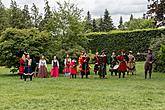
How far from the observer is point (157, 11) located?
1037 inches

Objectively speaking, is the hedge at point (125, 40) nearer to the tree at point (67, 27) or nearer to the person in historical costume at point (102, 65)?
the tree at point (67, 27)

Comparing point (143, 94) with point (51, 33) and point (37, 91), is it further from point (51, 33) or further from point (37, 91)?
point (51, 33)

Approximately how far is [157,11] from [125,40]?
679 inches

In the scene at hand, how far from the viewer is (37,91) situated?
1616 cm

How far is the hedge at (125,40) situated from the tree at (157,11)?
42.9ft

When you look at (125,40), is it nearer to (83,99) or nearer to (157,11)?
(157,11)

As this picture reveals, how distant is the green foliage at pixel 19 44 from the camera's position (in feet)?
91.6

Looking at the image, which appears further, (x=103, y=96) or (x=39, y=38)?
(x=39, y=38)

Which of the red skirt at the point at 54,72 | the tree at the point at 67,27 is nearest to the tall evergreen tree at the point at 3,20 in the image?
the tree at the point at 67,27

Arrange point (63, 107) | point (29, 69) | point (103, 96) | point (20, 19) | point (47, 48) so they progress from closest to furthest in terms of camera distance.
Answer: point (63, 107) → point (103, 96) → point (29, 69) → point (47, 48) → point (20, 19)

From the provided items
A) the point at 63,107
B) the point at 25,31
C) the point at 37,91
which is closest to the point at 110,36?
the point at 25,31

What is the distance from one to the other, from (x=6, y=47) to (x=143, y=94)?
584 inches

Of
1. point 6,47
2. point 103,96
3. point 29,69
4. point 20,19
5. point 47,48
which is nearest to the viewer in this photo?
point 103,96

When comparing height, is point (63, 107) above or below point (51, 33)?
below
